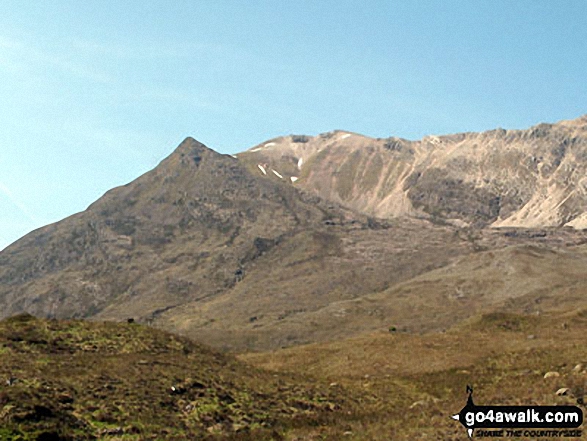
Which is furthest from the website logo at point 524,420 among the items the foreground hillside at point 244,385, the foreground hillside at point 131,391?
the foreground hillside at point 131,391

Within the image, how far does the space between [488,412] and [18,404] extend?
22991 millimetres

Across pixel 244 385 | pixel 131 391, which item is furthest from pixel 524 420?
pixel 131 391

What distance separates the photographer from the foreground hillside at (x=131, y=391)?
31625 mm

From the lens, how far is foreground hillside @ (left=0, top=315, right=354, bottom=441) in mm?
31625

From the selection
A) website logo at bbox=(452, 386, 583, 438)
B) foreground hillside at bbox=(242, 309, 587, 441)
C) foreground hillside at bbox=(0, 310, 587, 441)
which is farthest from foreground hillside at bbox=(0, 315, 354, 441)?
website logo at bbox=(452, 386, 583, 438)

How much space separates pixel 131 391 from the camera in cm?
3850

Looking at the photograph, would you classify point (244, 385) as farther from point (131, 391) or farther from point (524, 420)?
point (524, 420)

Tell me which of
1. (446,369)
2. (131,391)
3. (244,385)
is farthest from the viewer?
(446,369)

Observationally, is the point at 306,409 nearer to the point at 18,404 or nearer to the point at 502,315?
the point at 18,404

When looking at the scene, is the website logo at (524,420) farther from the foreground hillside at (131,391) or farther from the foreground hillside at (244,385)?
the foreground hillside at (131,391)

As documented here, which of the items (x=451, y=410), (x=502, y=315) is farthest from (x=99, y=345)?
(x=502, y=315)

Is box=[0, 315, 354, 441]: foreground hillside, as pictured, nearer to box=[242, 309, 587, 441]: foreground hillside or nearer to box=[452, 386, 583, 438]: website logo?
box=[242, 309, 587, 441]: foreground hillside

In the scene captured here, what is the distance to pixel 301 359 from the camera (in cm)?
7406

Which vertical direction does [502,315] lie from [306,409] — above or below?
above
